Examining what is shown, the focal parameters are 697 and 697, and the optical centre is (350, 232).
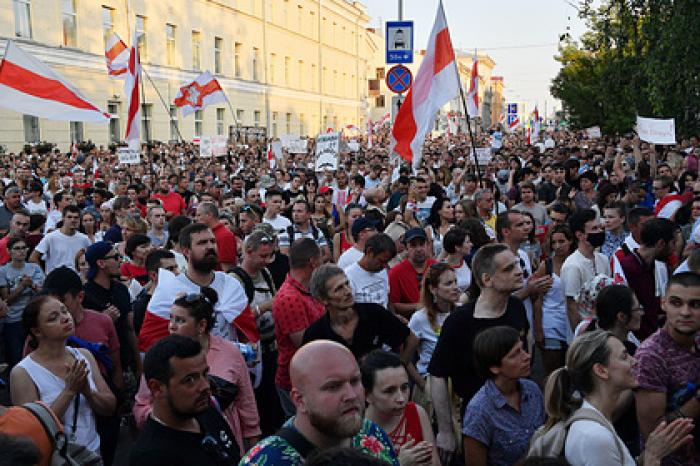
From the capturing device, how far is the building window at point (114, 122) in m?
32.9

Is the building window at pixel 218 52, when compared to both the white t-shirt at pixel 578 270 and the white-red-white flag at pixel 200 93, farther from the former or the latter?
the white t-shirt at pixel 578 270

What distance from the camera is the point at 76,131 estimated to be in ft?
99.3

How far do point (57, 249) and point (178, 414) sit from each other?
5.56 m

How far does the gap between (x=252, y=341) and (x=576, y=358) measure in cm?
239

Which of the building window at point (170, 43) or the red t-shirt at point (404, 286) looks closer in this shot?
the red t-shirt at point (404, 286)

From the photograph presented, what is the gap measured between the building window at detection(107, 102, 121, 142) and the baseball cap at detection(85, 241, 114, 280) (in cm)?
2880

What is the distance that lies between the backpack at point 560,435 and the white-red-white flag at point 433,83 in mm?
5849

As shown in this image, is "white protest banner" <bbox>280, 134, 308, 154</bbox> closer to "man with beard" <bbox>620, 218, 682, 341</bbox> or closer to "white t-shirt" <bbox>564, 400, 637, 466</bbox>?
"man with beard" <bbox>620, 218, 682, 341</bbox>

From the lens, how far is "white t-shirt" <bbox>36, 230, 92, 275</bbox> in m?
7.89

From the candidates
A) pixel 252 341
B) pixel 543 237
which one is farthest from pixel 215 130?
pixel 252 341

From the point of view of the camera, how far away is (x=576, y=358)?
10.4ft

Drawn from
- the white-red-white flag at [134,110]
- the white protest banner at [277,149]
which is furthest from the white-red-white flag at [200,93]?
the white-red-white flag at [134,110]

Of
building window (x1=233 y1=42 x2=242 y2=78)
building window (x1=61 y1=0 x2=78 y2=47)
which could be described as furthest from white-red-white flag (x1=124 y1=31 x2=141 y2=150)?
building window (x1=233 y1=42 x2=242 y2=78)

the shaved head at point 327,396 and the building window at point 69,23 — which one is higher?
the building window at point 69,23
